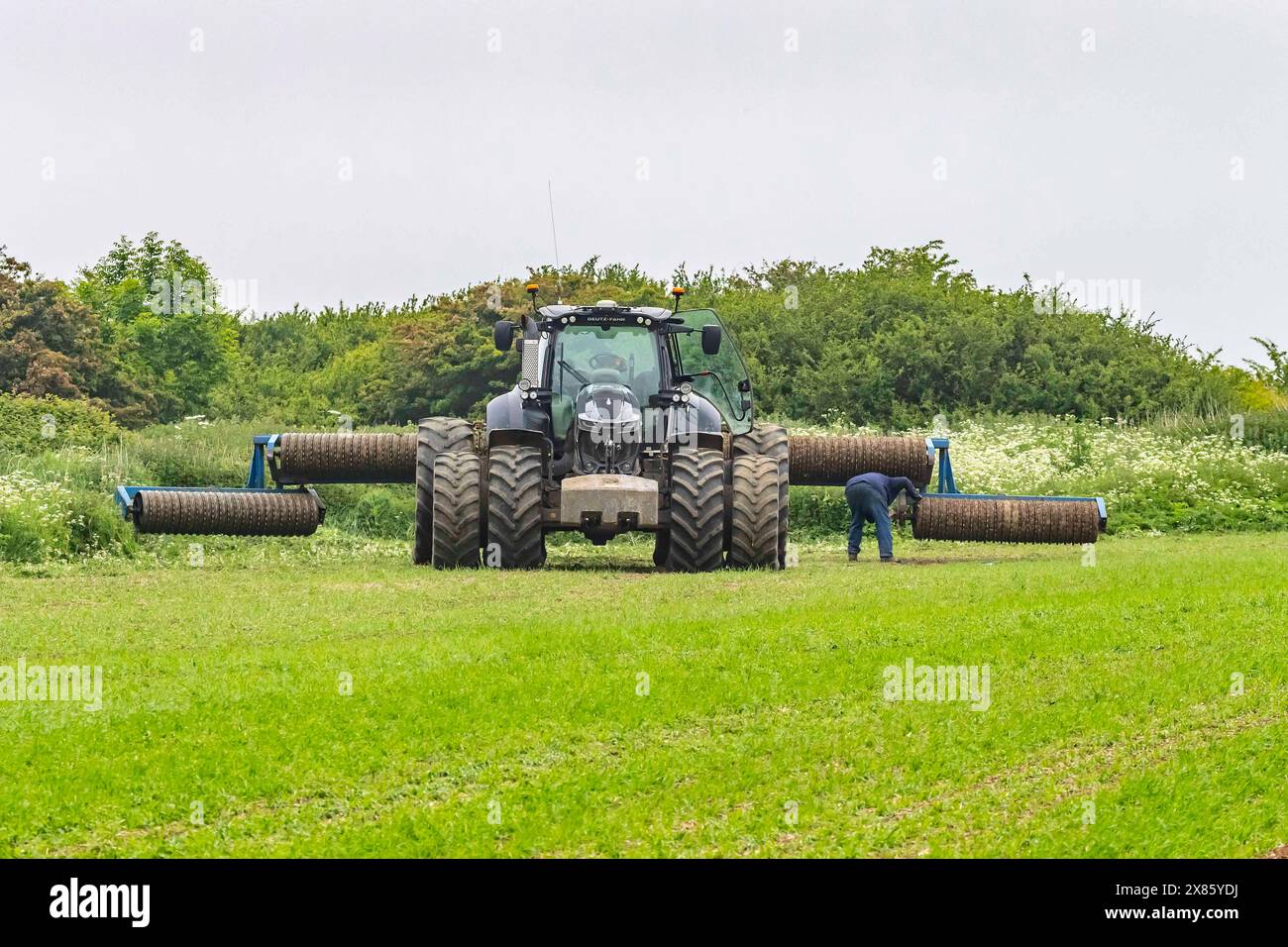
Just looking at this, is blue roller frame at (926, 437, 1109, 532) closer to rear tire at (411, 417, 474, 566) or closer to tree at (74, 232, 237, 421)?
rear tire at (411, 417, 474, 566)

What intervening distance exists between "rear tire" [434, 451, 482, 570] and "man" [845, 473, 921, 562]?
520 centimetres

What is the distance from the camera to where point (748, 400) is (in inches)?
800

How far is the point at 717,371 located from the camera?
94.1ft

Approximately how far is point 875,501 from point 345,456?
21.1 ft

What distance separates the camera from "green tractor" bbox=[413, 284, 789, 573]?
1808 centimetres

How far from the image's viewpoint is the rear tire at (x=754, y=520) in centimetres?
1845

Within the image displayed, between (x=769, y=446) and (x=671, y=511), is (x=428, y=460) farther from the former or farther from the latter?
(x=769, y=446)

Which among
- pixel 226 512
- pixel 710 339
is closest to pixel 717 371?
pixel 710 339

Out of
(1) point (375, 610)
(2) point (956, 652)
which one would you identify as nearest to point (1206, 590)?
(2) point (956, 652)

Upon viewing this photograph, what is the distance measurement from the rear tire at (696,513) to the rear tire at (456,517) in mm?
2066

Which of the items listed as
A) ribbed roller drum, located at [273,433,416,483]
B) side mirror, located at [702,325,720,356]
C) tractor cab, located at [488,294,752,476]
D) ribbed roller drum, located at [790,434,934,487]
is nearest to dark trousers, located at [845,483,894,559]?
ribbed roller drum, located at [790,434,934,487]

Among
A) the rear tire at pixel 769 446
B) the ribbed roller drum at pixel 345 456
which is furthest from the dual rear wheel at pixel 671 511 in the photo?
the ribbed roller drum at pixel 345 456

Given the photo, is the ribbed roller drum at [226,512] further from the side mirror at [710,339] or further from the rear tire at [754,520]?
the rear tire at [754,520]

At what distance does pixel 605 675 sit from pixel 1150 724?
3.20m
